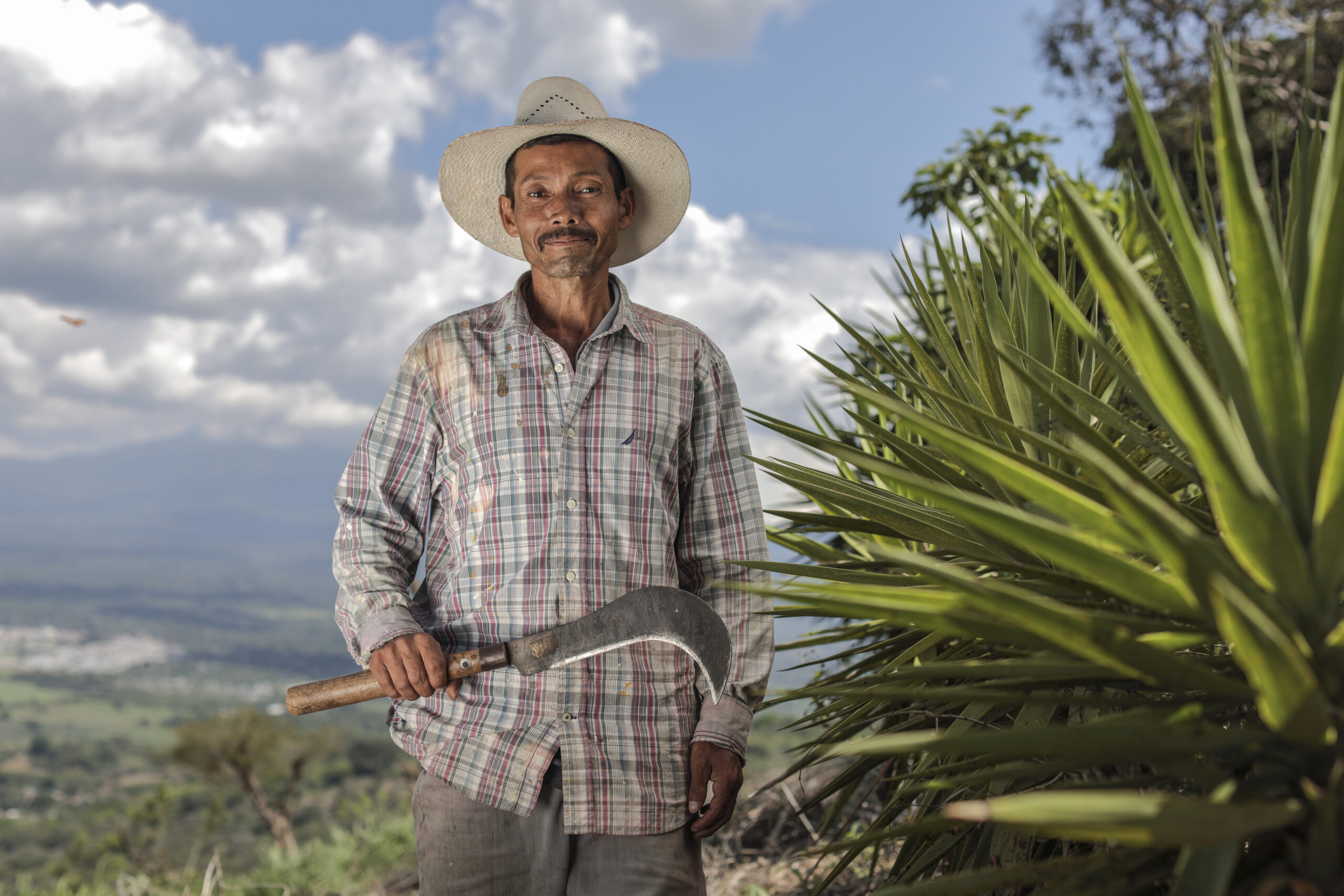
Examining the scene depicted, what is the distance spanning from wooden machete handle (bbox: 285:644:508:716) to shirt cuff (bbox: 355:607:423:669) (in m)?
0.05

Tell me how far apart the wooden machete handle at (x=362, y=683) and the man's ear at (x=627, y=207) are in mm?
972

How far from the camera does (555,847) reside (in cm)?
169

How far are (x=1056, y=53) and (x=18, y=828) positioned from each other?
5497 cm

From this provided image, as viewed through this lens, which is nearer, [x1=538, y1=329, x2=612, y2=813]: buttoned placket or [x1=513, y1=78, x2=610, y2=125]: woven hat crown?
[x1=538, y1=329, x2=612, y2=813]: buttoned placket

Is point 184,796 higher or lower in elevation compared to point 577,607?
lower

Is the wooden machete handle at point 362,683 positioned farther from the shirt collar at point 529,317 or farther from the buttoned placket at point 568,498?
the shirt collar at point 529,317

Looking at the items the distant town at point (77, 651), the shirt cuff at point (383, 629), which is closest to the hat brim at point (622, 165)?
the shirt cuff at point (383, 629)

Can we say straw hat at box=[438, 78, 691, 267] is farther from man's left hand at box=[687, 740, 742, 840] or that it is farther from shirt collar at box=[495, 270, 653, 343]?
man's left hand at box=[687, 740, 742, 840]

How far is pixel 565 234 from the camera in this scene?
1848 mm

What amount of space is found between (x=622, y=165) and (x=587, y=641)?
1.07 m

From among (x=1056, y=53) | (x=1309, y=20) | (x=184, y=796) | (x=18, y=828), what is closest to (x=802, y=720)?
(x=1309, y=20)

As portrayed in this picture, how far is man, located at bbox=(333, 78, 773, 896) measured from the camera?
1.69 metres

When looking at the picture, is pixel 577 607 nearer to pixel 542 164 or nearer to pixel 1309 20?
pixel 542 164

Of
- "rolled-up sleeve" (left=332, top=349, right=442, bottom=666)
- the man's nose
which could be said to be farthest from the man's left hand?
the man's nose
